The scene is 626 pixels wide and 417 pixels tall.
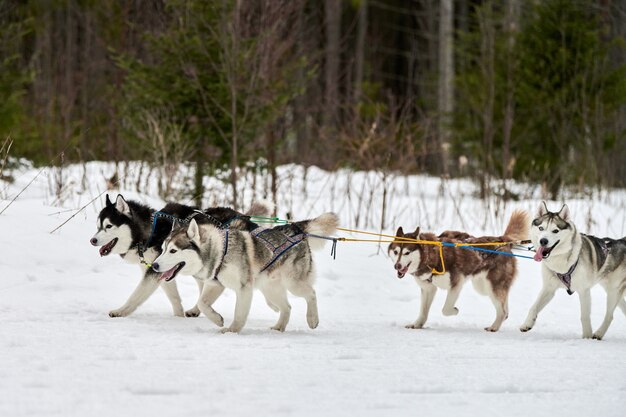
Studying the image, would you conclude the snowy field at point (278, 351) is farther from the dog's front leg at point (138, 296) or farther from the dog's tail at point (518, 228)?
the dog's tail at point (518, 228)

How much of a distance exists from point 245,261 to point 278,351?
3.03ft

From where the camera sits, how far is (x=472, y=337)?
17.5 feet

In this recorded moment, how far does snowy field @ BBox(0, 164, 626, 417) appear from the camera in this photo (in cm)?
332

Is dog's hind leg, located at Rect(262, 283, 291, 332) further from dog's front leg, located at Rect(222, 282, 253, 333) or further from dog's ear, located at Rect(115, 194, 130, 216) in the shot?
dog's ear, located at Rect(115, 194, 130, 216)

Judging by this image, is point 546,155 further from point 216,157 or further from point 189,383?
point 189,383

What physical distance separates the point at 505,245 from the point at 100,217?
10.0 ft

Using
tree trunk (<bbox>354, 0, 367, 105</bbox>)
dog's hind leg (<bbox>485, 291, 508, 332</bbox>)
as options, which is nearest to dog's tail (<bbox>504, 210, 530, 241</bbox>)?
dog's hind leg (<bbox>485, 291, 508, 332</bbox>)

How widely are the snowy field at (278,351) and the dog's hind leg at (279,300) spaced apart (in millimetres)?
115

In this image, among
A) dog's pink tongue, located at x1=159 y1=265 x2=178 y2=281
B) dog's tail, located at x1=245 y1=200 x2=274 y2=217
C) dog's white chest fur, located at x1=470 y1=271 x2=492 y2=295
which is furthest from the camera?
dog's tail, located at x1=245 y1=200 x2=274 y2=217

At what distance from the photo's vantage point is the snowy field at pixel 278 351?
332cm

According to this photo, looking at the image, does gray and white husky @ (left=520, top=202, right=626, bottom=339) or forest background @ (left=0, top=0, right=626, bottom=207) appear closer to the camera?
gray and white husky @ (left=520, top=202, right=626, bottom=339)

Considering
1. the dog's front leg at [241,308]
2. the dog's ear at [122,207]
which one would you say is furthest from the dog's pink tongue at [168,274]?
the dog's ear at [122,207]

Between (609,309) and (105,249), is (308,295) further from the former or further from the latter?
(609,309)

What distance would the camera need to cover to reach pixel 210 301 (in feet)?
17.8
